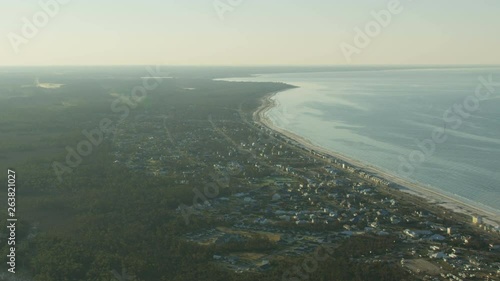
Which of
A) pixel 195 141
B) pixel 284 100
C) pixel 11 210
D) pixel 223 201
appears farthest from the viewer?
pixel 284 100

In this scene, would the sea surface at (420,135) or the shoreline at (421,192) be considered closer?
the shoreline at (421,192)

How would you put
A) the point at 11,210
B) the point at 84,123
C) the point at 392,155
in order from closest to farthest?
the point at 11,210 → the point at 392,155 → the point at 84,123

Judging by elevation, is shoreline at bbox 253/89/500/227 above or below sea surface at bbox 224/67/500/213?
below

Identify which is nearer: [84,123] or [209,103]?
[84,123]

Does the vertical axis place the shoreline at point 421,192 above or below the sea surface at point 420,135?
below

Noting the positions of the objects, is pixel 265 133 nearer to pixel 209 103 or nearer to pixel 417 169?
pixel 417 169

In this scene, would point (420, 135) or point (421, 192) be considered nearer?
point (421, 192)

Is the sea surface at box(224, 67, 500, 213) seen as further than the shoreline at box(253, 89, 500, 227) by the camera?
Yes

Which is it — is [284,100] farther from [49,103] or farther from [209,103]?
[49,103]

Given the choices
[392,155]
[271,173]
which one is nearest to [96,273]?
[271,173]

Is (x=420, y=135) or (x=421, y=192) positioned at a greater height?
(x=420, y=135)
